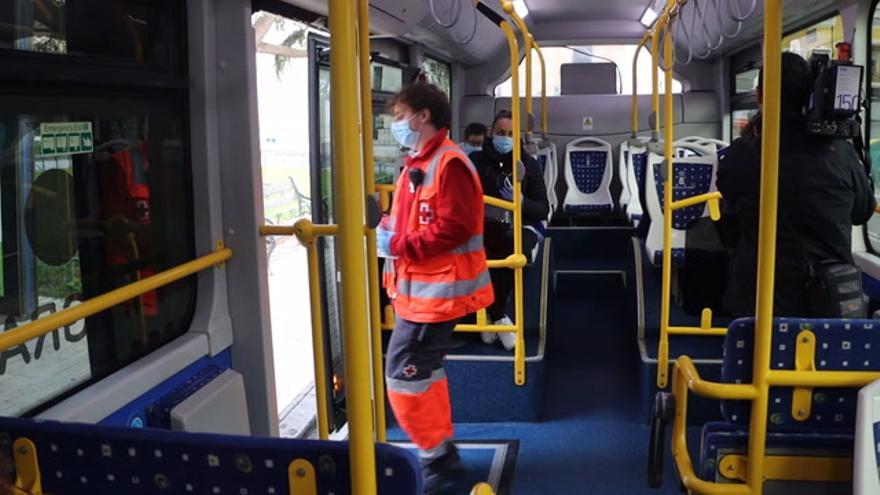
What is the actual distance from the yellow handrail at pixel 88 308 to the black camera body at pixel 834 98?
1973 mm

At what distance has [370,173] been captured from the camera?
86.1 inches

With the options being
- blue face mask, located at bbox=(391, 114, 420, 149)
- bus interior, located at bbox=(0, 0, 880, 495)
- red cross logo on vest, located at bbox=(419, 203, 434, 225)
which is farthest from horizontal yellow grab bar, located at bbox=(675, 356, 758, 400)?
blue face mask, located at bbox=(391, 114, 420, 149)

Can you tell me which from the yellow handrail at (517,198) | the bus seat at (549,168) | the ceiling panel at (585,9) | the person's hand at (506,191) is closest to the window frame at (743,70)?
the ceiling panel at (585,9)

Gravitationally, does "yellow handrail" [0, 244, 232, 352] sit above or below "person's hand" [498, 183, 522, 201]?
below

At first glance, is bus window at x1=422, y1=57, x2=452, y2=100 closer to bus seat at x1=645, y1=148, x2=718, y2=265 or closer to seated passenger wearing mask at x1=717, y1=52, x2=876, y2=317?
bus seat at x1=645, y1=148, x2=718, y2=265

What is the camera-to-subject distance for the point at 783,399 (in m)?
2.16

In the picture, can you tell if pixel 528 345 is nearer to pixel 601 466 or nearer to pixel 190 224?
pixel 601 466

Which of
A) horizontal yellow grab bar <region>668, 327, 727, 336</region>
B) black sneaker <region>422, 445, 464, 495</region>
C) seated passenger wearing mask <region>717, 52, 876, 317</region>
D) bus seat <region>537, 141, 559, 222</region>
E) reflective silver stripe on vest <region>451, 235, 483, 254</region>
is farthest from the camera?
bus seat <region>537, 141, 559, 222</region>

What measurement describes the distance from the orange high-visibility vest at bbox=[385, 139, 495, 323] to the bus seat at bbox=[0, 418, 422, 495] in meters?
1.93

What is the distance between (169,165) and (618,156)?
7.29 m

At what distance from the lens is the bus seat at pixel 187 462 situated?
1.25m

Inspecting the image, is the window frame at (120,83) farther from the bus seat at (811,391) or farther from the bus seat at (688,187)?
the bus seat at (688,187)

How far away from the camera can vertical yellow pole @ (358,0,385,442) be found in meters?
1.83

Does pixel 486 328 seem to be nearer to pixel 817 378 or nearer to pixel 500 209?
pixel 500 209
